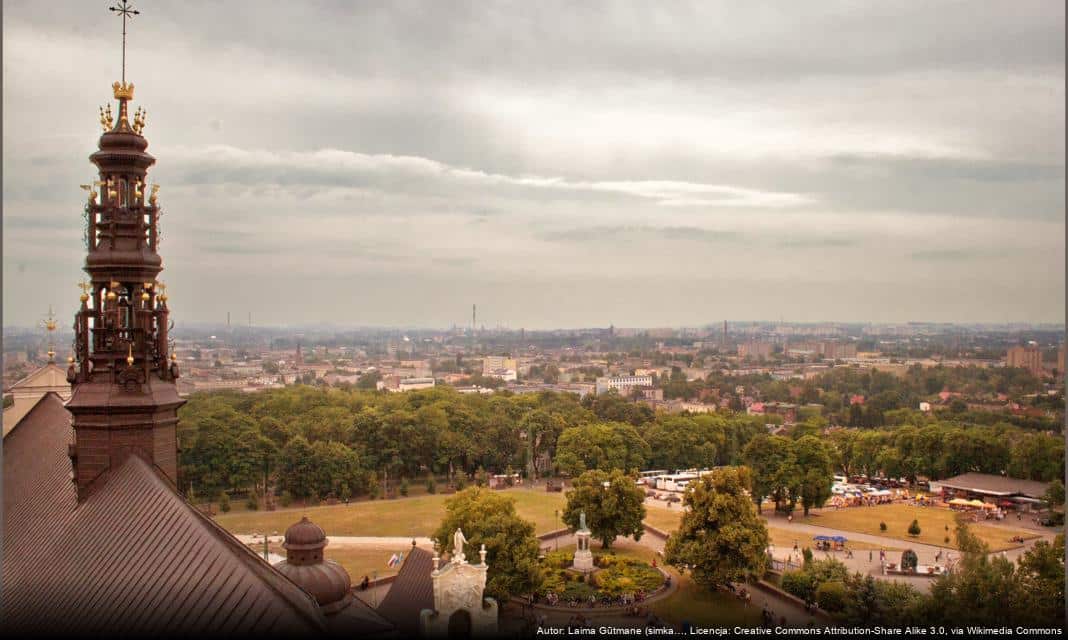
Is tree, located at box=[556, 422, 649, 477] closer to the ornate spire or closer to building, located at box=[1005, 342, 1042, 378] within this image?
building, located at box=[1005, 342, 1042, 378]

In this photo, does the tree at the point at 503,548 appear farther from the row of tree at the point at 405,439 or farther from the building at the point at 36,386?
the row of tree at the point at 405,439

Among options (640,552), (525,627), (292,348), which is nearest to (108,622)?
(525,627)

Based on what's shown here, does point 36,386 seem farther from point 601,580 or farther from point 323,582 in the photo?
point 601,580

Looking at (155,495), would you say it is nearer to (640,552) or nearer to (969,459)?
(640,552)

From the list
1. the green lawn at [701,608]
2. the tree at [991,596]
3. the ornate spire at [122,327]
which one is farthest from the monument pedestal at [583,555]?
the ornate spire at [122,327]

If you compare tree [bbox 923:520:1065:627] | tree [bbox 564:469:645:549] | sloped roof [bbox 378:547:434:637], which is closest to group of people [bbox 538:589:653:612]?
sloped roof [bbox 378:547:434:637]
